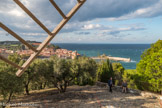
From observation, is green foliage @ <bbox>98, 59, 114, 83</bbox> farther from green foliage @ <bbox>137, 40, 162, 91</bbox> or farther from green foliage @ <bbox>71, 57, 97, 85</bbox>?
green foliage @ <bbox>71, 57, 97, 85</bbox>

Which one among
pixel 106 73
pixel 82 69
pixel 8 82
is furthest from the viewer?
pixel 106 73

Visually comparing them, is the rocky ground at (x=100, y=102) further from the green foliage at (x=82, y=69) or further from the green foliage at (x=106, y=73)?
the green foliage at (x=106, y=73)

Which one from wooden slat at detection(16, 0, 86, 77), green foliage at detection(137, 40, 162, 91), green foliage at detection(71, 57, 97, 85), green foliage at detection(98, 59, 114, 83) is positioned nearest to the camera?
wooden slat at detection(16, 0, 86, 77)

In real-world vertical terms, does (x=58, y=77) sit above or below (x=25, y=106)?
above

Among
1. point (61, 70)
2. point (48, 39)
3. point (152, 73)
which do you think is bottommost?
point (152, 73)

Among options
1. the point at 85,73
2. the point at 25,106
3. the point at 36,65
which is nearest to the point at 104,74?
the point at 85,73

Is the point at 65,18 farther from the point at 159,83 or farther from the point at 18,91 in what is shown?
the point at 159,83

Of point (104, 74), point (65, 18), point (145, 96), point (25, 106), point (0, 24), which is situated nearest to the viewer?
point (0, 24)

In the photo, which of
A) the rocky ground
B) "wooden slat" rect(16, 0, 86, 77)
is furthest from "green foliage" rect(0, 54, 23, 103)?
"wooden slat" rect(16, 0, 86, 77)

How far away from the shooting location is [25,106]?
11008 millimetres

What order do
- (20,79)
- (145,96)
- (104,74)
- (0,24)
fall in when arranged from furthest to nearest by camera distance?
(104,74)
(145,96)
(20,79)
(0,24)

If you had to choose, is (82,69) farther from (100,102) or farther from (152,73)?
(152,73)

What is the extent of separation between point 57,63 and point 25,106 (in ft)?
18.5

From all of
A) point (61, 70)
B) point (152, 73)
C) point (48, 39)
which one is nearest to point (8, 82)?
point (61, 70)
